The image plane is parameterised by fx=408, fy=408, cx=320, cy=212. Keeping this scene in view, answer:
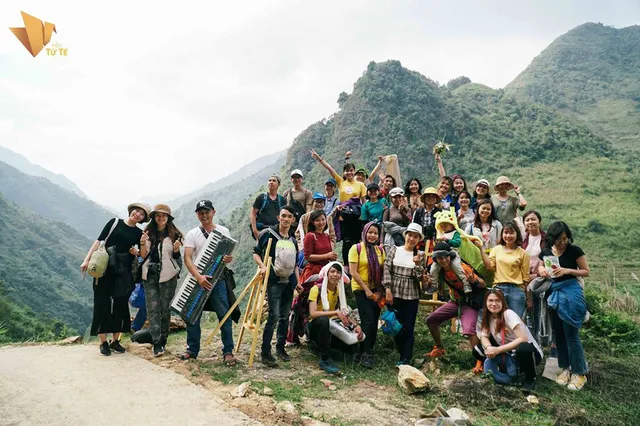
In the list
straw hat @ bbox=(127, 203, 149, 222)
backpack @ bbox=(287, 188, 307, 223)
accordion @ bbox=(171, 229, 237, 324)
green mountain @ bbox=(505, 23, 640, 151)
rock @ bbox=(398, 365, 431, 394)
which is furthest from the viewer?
green mountain @ bbox=(505, 23, 640, 151)

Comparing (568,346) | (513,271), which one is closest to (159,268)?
(513,271)

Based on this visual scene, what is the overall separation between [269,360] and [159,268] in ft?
5.89

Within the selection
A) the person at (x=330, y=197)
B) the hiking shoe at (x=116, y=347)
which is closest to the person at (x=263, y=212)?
the person at (x=330, y=197)

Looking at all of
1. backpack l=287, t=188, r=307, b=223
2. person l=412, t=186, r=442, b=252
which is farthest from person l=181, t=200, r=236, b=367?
person l=412, t=186, r=442, b=252

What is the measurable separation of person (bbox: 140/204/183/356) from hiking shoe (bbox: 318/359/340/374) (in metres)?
2.00

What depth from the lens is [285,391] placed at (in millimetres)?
4367

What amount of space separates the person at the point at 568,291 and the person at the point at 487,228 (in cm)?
71

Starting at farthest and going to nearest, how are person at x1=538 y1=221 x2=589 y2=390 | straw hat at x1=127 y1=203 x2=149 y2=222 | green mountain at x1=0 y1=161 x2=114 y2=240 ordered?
1. green mountain at x1=0 y1=161 x2=114 y2=240
2. straw hat at x1=127 y1=203 x2=149 y2=222
3. person at x1=538 y1=221 x2=589 y2=390

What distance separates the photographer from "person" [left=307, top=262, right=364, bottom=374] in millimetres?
5121

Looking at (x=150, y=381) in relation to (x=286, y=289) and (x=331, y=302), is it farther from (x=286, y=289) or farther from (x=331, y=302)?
(x=331, y=302)

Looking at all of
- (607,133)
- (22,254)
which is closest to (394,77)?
(607,133)

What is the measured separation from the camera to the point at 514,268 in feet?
16.5

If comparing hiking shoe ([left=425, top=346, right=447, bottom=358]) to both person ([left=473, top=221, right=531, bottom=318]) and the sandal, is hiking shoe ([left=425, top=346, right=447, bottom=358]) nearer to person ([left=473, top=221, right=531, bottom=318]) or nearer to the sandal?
person ([left=473, top=221, right=531, bottom=318])

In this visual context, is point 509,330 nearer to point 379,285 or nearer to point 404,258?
point 404,258
